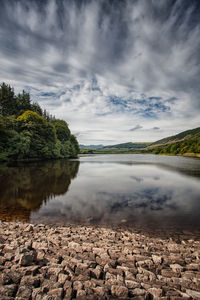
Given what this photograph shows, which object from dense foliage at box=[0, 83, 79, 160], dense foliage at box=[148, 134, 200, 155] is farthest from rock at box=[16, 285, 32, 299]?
dense foliage at box=[148, 134, 200, 155]

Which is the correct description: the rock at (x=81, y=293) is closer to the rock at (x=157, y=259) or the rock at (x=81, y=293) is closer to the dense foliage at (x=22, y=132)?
the rock at (x=157, y=259)

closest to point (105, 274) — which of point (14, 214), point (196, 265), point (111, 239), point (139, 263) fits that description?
point (139, 263)

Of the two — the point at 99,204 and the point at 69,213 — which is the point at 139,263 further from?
the point at 99,204

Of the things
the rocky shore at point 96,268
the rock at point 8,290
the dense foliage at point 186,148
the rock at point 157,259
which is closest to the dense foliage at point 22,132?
the rocky shore at point 96,268

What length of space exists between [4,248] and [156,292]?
536 centimetres

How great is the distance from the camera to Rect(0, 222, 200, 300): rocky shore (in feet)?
12.0

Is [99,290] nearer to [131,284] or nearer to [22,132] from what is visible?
[131,284]

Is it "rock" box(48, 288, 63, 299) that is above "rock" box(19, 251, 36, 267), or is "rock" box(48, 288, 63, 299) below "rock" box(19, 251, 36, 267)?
below

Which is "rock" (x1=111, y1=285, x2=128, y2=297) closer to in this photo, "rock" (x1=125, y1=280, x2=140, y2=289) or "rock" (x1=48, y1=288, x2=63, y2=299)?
"rock" (x1=125, y1=280, x2=140, y2=289)

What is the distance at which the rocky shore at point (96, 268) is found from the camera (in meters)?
3.67

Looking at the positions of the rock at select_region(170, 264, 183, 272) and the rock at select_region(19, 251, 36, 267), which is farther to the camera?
the rock at select_region(170, 264, 183, 272)

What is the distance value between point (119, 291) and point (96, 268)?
42.2 inches

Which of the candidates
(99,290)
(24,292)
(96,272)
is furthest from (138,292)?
(24,292)

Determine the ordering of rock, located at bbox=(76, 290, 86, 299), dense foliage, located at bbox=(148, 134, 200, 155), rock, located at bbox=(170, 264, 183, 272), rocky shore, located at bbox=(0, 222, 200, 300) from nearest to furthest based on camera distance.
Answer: rock, located at bbox=(76, 290, 86, 299) < rocky shore, located at bbox=(0, 222, 200, 300) < rock, located at bbox=(170, 264, 183, 272) < dense foliage, located at bbox=(148, 134, 200, 155)
